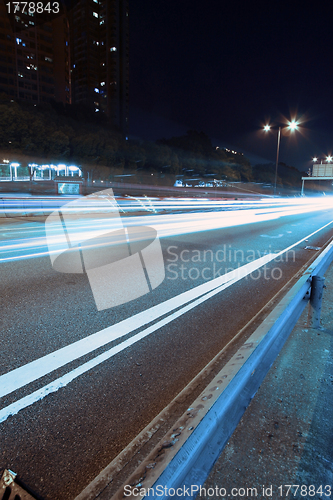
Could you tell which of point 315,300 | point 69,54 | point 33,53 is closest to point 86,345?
point 315,300

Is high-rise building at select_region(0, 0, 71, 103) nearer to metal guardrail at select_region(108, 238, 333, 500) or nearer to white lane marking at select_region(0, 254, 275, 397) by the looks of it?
white lane marking at select_region(0, 254, 275, 397)

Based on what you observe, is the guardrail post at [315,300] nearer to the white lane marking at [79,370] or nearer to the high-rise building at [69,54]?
the white lane marking at [79,370]

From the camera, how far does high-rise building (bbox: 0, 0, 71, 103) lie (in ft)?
288

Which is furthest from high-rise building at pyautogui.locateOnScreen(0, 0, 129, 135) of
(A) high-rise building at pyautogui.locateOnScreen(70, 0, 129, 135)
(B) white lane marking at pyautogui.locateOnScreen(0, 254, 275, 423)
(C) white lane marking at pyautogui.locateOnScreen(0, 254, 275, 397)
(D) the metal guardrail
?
(D) the metal guardrail

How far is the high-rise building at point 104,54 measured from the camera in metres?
135

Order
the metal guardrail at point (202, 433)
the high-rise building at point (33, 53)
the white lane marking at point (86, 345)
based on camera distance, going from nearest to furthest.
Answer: the metal guardrail at point (202, 433)
the white lane marking at point (86, 345)
the high-rise building at point (33, 53)

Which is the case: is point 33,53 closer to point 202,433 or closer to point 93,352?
point 93,352

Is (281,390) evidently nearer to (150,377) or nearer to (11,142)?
(150,377)

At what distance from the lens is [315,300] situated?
387cm

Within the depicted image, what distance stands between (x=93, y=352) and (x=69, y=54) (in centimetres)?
13708

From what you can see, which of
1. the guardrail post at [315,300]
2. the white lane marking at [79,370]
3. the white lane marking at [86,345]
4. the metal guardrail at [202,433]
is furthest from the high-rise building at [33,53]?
the metal guardrail at [202,433]

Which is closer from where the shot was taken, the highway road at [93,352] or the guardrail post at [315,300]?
the highway road at [93,352]

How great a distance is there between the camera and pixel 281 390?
284cm

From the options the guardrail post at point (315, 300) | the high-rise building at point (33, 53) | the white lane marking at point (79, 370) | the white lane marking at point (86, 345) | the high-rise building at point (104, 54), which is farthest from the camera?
the high-rise building at point (104, 54)
